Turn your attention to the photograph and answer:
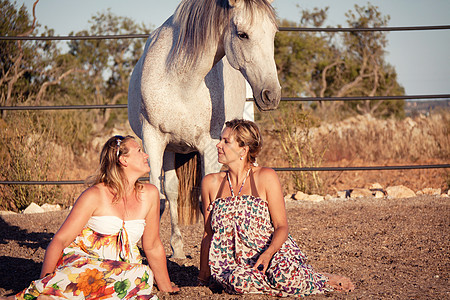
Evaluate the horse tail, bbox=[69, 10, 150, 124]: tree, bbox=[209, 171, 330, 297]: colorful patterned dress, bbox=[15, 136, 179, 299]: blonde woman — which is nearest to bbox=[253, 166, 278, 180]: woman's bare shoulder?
bbox=[209, 171, 330, 297]: colorful patterned dress

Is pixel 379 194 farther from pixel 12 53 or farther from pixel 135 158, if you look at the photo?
pixel 12 53

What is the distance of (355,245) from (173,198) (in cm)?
118

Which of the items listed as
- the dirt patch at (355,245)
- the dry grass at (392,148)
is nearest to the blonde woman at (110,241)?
the dirt patch at (355,245)

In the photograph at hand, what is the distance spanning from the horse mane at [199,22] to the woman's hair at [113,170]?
699 mm

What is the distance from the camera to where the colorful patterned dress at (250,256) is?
2131 millimetres

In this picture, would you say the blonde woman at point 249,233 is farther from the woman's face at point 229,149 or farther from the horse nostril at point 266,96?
the horse nostril at point 266,96

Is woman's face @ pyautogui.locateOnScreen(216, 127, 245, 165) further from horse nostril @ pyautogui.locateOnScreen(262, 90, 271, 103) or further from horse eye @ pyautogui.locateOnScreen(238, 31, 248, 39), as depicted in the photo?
horse eye @ pyautogui.locateOnScreen(238, 31, 248, 39)

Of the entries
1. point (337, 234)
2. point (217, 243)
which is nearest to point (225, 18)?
point (217, 243)

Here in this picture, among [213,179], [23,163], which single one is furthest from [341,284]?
[23,163]

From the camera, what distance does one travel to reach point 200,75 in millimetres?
2721

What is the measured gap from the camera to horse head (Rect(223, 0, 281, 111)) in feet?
7.92

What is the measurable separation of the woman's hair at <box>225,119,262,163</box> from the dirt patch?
0.69 metres

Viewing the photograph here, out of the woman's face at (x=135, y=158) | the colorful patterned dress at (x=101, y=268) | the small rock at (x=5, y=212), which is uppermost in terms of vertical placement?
the woman's face at (x=135, y=158)

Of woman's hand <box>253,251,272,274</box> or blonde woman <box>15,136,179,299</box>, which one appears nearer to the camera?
blonde woman <box>15,136,179,299</box>
